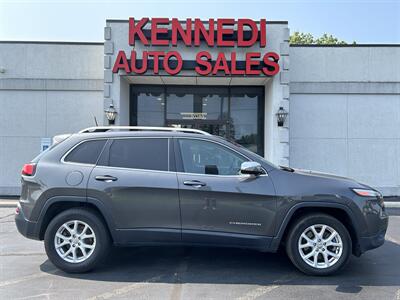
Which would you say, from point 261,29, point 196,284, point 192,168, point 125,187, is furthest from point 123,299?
point 261,29

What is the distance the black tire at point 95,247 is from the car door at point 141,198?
23 cm

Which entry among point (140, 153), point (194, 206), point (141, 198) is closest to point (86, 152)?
point (140, 153)

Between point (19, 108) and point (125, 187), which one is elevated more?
point (19, 108)

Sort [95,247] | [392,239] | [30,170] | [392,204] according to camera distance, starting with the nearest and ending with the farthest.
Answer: [95,247] → [30,170] → [392,239] → [392,204]

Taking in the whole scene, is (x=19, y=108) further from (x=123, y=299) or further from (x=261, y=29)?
(x=123, y=299)

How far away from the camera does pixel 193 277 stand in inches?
186

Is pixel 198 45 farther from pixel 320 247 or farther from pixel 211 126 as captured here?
pixel 320 247

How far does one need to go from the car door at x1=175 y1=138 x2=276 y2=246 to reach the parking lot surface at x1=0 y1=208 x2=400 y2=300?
546 mm

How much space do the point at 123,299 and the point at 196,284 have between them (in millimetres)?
915

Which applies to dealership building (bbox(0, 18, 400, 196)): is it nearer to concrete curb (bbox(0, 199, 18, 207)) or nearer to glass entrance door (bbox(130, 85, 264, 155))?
glass entrance door (bbox(130, 85, 264, 155))

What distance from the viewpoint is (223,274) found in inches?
190

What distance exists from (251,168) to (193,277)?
62.4 inches

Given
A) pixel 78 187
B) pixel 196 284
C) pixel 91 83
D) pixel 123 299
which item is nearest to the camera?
pixel 123 299

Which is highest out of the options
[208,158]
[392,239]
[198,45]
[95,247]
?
[198,45]
